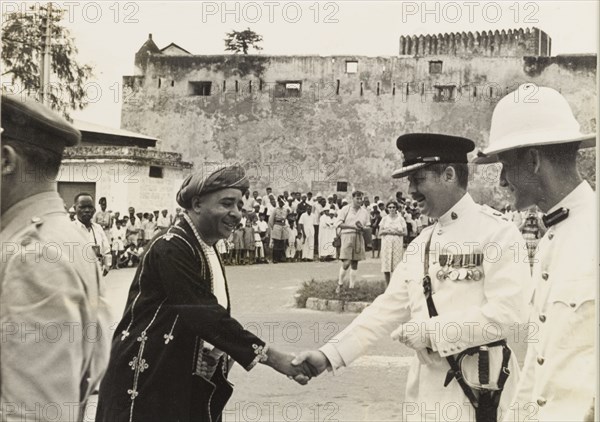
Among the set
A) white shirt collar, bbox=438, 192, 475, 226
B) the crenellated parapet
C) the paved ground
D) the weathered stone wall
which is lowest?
the paved ground

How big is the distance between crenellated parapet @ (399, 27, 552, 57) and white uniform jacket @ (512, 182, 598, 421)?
132 cm

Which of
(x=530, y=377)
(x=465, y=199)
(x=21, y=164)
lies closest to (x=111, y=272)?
(x=21, y=164)

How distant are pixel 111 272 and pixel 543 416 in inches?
87.8

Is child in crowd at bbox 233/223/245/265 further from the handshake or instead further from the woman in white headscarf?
the handshake

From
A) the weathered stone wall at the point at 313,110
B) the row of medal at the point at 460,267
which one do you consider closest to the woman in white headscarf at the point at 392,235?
the weathered stone wall at the point at 313,110

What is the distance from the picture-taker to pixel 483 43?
153 inches

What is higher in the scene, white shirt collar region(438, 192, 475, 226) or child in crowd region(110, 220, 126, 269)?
white shirt collar region(438, 192, 475, 226)

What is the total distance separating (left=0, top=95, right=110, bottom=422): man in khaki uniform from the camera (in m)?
2.16

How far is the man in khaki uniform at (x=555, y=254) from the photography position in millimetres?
2396

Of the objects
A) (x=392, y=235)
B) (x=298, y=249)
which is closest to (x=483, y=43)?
(x=392, y=235)

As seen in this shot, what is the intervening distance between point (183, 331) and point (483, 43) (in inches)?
80.3

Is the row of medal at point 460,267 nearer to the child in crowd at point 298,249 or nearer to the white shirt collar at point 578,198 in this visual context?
the white shirt collar at point 578,198

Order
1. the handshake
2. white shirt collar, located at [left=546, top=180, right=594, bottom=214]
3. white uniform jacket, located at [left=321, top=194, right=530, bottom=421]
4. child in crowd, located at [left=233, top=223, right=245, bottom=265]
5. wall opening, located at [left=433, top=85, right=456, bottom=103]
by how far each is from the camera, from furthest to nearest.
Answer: child in crowd, located at [left=233, top=223, right=245, bottom=265]
wall opening, located at [left=433, top=85, right=456, bottom=103]
the handshake
white uniform jacket, located at [left=321, top=194, right=530, bottom=421]
white shirt collar, located at [left=546, top=180, right=594, bottom=214]

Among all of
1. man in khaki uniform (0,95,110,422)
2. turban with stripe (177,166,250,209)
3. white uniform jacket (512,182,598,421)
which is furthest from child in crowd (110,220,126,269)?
white uniform jacket (512,182,598,421)
